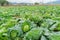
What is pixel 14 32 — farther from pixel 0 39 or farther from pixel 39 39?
pixel 39 39

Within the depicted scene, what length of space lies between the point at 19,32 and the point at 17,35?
0.10 ft

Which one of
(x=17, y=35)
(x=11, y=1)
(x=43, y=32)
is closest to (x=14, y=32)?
(x=17, y=35)

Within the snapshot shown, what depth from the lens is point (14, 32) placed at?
1.59 meters

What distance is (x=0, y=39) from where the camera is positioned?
61.5 inches

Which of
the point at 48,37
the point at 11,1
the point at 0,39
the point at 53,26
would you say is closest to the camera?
the point at 48,37

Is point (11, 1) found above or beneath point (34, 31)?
beneath

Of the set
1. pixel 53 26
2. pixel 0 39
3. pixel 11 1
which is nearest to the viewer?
pixel 0 39

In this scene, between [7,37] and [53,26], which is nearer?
[7,37]

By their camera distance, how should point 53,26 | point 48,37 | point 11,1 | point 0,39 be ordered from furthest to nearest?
point 11,1 → point 53,26 → point 0,39 → point 48,37

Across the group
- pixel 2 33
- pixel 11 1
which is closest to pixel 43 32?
pixel 2 33

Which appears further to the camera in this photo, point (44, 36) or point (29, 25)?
point (29, 25)

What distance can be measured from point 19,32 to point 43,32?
0.71 feet

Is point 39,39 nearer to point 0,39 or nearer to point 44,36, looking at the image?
point 44,36

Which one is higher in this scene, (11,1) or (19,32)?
(19,32)
